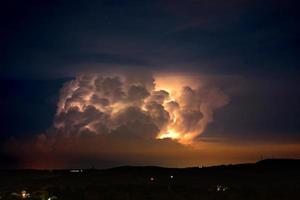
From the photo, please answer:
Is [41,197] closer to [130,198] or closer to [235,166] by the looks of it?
[130,198]

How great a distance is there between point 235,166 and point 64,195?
9463 centimetres

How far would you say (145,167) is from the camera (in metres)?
148

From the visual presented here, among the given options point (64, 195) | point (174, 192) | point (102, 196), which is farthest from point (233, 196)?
point (64, 195)

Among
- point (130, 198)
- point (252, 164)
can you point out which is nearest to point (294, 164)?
point (252, 164)

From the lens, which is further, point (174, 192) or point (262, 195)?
point (174, 192)

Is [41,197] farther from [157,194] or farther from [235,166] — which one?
[235,166]

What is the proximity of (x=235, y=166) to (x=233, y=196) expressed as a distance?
88835 mm

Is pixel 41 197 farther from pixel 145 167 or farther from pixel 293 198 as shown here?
pixel 145 167

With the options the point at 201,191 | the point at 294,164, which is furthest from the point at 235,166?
the point at 201,191

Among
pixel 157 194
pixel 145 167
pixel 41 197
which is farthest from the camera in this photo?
pixel 145 167

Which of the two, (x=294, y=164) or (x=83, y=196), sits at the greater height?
(x=294, y=164)

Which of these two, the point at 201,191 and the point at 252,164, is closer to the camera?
the point at 201,191

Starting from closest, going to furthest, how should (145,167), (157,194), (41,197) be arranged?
(41,197), (157,194), (145,167)

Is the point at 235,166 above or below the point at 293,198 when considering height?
above
